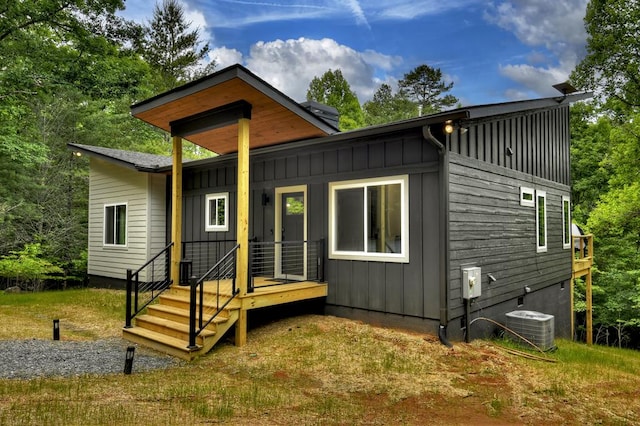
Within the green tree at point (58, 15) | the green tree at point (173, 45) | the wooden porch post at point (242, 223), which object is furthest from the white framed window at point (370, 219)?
the green tree at point (173, 45)

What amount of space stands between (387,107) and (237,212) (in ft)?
86.3

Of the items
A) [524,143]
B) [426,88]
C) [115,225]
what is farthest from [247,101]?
[426,88]

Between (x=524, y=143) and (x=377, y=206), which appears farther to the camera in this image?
(x=524, y=143)

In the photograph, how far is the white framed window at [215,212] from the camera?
978 cm

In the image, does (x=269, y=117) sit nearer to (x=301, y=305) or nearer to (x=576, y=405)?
(x=301, y=305)

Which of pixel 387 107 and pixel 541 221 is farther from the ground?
pixel 387 107

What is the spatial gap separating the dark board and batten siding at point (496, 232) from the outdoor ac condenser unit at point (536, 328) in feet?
1.77

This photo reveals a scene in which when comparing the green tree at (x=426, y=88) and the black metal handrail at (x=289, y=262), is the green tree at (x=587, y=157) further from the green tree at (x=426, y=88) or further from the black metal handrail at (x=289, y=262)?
the black metal handrail at (x=289, y=262)

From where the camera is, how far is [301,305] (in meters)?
7.56

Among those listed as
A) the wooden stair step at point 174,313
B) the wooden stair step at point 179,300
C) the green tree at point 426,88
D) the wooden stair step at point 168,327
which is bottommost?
the wooden stair step at point 168,327

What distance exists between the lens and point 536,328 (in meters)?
6.62

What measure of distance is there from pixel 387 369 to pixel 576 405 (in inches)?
75.4

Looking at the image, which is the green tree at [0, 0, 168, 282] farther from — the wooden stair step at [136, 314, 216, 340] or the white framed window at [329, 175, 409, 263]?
the white framed window at [329, 175, 409, 263]

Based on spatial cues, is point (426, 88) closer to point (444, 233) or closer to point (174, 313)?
point (444, 233)
